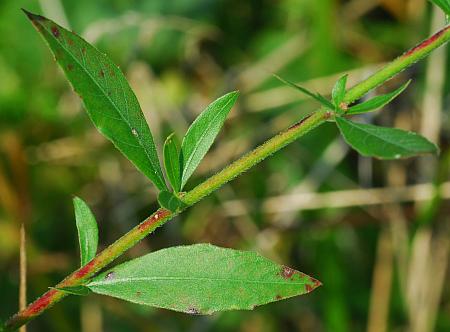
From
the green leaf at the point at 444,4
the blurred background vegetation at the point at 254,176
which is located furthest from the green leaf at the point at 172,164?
the blurred background vegetation at the point at 254,176

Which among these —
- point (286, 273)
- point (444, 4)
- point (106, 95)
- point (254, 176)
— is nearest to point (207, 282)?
point (286, 273)

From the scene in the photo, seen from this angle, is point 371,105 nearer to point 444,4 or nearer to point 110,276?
point 444,4

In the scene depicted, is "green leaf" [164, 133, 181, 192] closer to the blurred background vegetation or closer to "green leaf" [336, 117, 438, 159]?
"green leaf" [336, 117, 438, 159]

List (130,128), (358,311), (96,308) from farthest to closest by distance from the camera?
(358,311) → (96,308) → (130,128)

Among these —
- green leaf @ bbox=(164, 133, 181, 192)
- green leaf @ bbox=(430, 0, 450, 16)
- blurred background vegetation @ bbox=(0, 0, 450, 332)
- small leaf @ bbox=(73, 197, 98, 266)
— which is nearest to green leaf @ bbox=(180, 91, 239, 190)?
green leaf @ bbox=(164, 133, 181, 192)

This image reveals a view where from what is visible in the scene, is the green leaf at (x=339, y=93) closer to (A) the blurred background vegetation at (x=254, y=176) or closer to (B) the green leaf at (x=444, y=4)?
(B) the green leaf at (x=444, y=4)

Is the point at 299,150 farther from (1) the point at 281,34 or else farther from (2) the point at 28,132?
(2) the point at 28,132

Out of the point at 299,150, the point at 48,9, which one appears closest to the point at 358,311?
the point at 299,150
